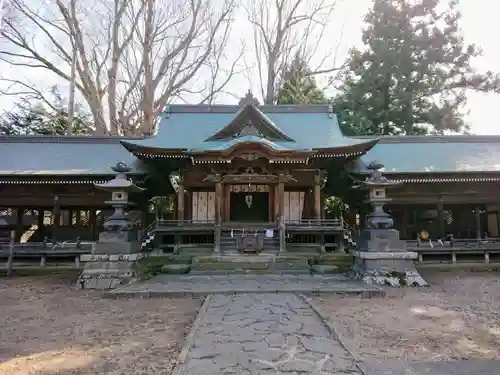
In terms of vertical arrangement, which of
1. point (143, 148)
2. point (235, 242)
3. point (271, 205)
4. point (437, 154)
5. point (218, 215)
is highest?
point (437, 154)

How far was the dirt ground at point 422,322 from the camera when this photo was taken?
4.98m

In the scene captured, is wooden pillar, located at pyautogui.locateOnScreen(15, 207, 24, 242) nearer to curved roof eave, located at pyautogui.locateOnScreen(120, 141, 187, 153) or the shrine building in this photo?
the shrine building

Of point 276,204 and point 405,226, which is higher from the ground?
point 276,204

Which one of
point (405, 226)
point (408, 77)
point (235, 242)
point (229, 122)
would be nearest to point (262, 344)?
point (235, 242)

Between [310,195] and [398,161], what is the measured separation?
3959mm

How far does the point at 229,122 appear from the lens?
1588 centimetres

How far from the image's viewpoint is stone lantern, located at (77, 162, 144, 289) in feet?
34.0

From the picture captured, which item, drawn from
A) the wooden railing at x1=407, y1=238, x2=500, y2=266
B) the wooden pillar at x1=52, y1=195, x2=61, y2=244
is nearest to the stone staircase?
the wooden railing at x1=407, y1=238, x2=500, y2=266

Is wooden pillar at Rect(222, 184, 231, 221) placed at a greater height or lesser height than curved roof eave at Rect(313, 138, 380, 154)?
lesser

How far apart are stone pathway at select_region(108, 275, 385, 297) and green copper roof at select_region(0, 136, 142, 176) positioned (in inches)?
217

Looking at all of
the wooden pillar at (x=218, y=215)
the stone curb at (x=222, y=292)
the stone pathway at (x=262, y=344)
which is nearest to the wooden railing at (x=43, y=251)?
the wooden pillar at (x=218, y=215)

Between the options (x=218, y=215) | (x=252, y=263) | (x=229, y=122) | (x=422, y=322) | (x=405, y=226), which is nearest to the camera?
(x=422, y=322)

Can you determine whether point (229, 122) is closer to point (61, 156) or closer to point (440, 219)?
point (61, 156)

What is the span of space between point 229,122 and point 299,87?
1317cm
